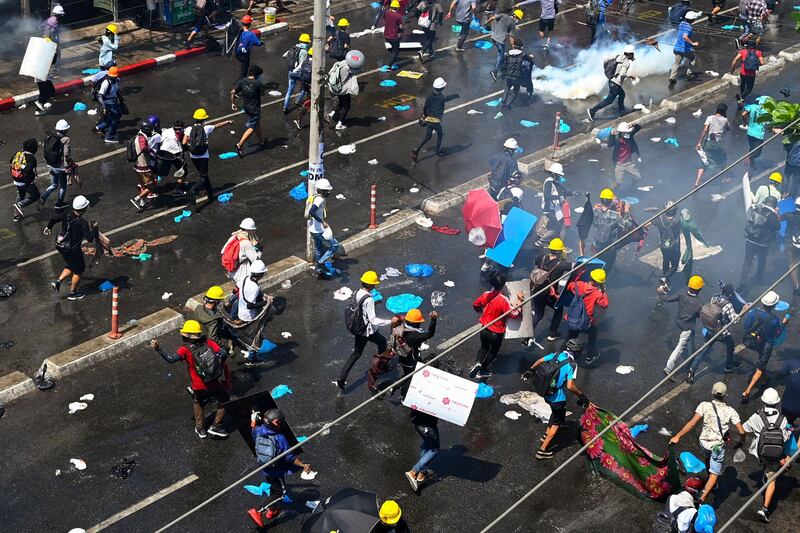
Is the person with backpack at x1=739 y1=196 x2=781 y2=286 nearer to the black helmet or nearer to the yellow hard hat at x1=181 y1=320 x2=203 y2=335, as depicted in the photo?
the black helmet

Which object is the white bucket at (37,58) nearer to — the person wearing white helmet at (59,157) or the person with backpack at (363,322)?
the person wearing white helmet at (59,157)

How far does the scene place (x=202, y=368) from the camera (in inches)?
500

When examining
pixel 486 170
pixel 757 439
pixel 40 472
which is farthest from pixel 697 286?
pixel 40 472

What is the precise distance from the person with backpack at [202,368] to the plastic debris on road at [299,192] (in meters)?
6.38

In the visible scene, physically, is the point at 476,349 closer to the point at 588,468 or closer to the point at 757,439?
the point at 588,468

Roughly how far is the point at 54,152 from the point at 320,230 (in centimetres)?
495

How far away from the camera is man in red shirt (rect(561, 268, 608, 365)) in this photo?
46.9ft

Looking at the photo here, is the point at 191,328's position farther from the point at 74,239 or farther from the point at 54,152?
the point at 54,152

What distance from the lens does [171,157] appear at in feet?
60.3

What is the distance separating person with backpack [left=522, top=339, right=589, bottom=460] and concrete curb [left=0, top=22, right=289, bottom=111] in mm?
14319

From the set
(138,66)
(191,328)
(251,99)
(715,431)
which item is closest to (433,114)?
(251,99)

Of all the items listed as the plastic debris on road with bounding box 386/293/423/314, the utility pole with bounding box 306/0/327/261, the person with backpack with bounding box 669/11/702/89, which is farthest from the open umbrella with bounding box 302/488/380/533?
the person with backpack with bounding box 669/11/702/89

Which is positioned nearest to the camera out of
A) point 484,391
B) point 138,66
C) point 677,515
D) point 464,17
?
point 677,515

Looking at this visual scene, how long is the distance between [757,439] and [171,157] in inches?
430
